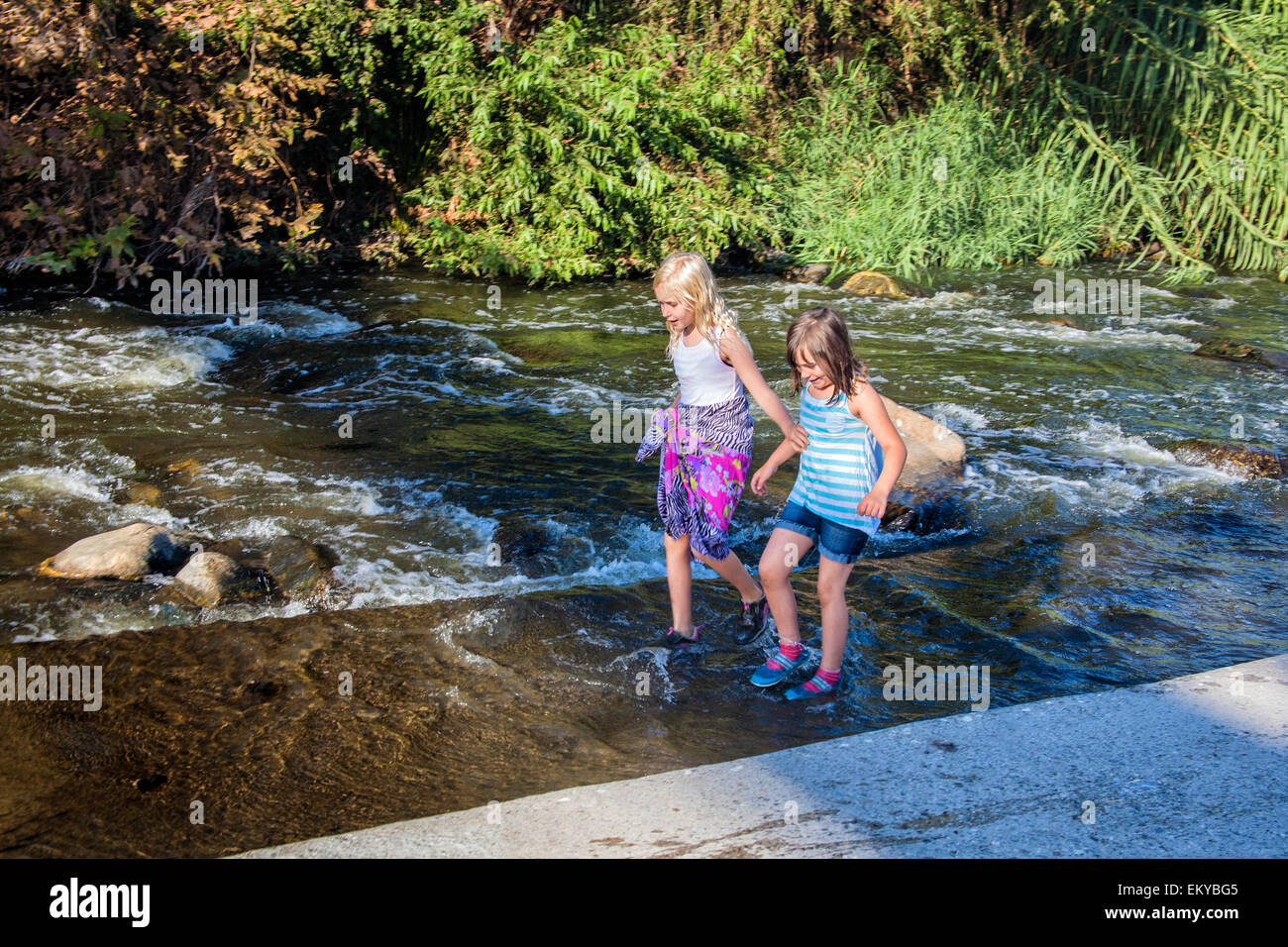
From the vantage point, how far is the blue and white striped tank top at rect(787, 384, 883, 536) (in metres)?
3.87

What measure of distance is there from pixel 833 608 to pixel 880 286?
8.46m

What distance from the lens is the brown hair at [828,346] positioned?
3754 mm

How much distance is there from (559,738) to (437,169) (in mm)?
10273

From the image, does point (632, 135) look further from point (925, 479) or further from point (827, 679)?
point (827, 679)

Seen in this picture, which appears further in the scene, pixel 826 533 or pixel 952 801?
pixel 826 533

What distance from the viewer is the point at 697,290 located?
402 centimetres

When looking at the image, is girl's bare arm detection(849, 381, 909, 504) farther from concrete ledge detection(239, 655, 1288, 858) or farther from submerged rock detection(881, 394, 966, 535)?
submerged rock detection(881, 394, 966, 535)

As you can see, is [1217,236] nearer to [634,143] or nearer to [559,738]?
[634,143]

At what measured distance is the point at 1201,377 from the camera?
28.5 ft

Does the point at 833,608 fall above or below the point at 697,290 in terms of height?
below

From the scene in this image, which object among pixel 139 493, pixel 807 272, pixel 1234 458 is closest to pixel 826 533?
pixel 1234 458

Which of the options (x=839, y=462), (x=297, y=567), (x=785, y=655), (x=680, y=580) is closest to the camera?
(x=839, y=462)
